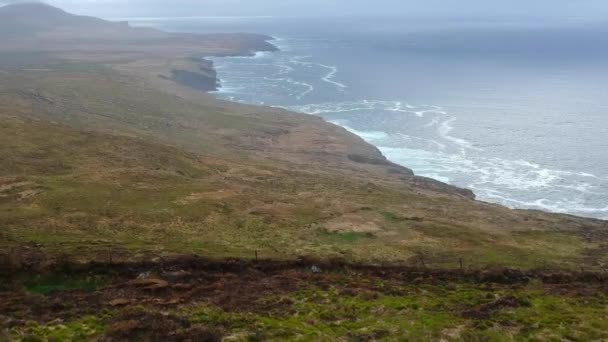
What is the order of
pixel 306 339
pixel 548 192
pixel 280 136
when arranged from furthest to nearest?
pixel 280 136, pixel 548 192, pixel 306 339

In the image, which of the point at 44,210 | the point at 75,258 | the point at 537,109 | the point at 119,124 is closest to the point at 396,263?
the point at 75,258

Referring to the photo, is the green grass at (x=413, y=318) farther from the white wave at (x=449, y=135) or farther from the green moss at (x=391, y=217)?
the white wave at (x=449, y=135)

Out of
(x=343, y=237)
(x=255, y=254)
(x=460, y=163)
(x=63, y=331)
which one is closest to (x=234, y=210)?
(x=343, y=237)

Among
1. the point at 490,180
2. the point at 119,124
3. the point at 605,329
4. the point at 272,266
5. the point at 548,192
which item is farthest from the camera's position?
the point at 119,124

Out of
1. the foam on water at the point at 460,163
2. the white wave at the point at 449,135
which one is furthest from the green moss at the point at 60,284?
the white wave at the point at 449,135

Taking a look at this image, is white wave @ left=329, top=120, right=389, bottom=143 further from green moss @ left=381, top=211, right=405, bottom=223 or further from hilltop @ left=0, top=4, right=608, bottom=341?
green moss @ left=381, top=211, right=405, bottom=223

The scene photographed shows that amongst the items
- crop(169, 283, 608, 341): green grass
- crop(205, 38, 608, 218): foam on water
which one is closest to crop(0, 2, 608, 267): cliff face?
crop(169, 283, 608, 341): green grass

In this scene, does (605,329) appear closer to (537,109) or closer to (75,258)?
(75,258)

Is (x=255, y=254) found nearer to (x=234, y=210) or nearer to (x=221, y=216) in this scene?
(x=221, y=216)
